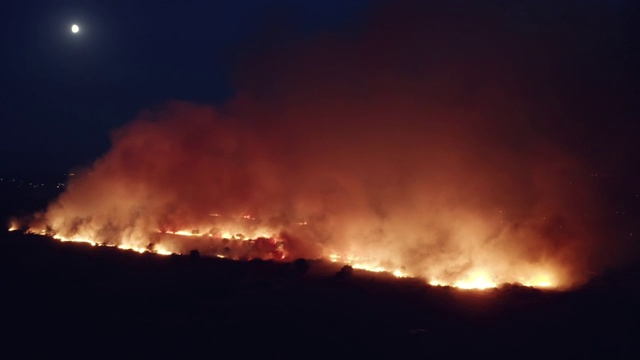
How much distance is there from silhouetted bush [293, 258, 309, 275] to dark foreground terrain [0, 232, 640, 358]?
46 mm

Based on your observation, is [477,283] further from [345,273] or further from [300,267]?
[300,267]

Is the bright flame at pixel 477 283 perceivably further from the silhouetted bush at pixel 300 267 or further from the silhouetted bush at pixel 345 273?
the silhouetted bush at pixel 300 267

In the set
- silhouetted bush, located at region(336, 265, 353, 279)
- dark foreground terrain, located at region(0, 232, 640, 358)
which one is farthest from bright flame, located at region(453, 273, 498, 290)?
silhouetted bush, located at region(336, 265, 353, 279)

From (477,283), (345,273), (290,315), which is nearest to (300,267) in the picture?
(345,273)

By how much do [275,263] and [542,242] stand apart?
9708 millimetres

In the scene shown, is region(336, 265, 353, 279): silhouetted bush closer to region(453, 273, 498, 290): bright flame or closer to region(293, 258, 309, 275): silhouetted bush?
region(293, 258, 309, 275): silhouetted bush

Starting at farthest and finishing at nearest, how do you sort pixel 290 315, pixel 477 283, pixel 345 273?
pixel 345 273 → pixel 477 283 → pixel 290 315

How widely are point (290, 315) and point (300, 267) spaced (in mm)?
5153

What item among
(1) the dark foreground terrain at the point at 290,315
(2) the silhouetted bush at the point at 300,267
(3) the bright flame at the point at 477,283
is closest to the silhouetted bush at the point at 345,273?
(1) the dark foreground terrain at the point at 290,315

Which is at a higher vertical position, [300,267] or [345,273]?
[300,267]

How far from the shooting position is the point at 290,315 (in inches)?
519

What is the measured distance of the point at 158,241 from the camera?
76.3 ft

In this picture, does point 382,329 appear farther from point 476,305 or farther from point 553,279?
point 553,279

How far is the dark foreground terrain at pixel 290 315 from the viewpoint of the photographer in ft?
35.8
